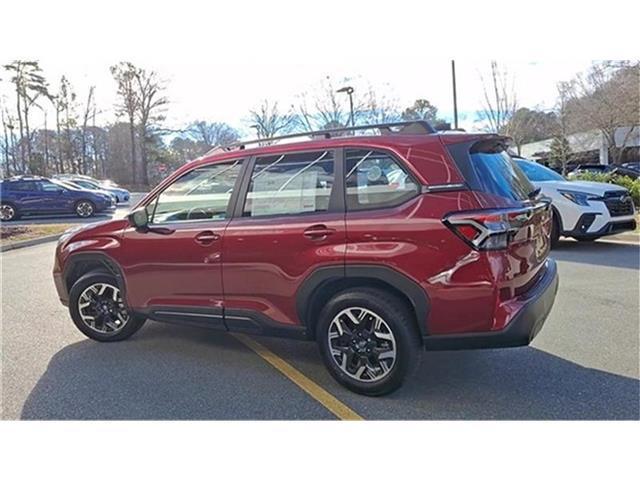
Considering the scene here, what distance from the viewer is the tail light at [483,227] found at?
282 cm

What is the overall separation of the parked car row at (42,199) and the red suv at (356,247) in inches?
585

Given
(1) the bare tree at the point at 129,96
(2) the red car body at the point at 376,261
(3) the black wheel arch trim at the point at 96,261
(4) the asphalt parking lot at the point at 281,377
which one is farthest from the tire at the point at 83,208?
(1) the bare tree at the point at 129,96

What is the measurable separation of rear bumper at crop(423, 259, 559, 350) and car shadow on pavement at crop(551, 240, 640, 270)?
4.56 meters

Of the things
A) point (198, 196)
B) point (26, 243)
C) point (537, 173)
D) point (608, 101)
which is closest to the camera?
point (198, 196)

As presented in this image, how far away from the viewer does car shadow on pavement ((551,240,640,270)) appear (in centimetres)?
697

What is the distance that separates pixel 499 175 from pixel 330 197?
3.77 ft

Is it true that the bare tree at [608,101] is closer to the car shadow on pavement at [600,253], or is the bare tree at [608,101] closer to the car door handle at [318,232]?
the car shadow on pavement at [600,253]

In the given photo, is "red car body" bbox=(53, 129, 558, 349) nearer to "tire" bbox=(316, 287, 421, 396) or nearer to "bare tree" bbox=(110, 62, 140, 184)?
"tire" bbox=(316, 287, 421, 396)

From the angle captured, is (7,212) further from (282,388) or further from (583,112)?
(583,112)

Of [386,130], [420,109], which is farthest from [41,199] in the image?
[420,109]

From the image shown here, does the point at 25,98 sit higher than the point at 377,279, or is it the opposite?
the point at 25,98

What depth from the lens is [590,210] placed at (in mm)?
7812

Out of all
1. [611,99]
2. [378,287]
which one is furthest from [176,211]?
[611,99]

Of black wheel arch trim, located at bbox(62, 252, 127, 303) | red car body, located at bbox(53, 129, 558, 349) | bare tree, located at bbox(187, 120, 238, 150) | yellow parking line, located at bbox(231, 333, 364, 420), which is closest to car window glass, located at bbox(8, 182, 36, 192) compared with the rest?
black wheel arch trim, located at bbox(62, 252, 127, 303)
